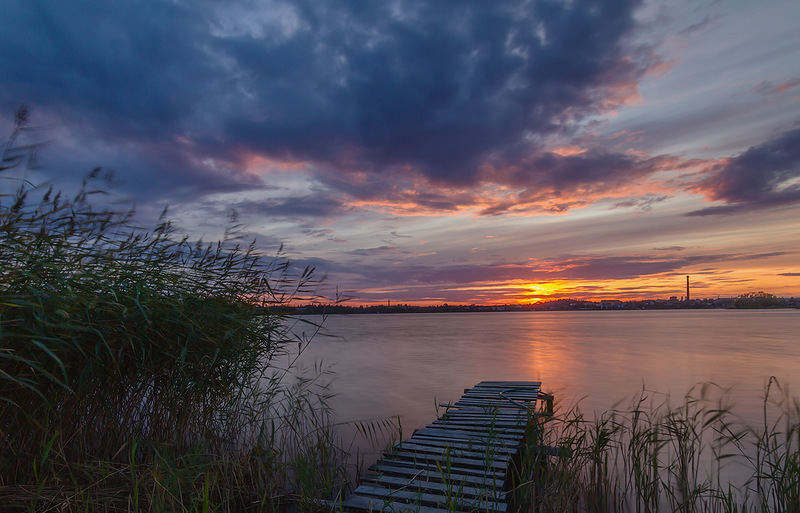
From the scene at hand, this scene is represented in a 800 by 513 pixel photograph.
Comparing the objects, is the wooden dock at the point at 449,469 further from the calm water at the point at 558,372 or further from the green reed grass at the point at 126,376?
the calm water at the point at 558,372

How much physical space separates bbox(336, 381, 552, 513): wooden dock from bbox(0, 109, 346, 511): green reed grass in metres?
0.59

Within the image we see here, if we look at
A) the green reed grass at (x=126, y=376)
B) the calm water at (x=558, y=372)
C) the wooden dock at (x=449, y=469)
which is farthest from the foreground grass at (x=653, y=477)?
the calm water at (x=558, y=372)

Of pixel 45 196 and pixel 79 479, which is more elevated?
pixel 45 196

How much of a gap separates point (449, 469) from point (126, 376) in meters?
3.62

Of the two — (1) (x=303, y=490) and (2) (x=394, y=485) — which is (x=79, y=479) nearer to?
(1) (x=303, y=490)

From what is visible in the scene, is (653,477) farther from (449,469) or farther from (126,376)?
(126,376)

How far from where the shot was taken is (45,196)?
4797 mm

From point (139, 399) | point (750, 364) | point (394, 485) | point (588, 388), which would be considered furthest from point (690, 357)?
point (139, 399)

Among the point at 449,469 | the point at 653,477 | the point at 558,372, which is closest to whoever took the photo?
the point at 449,469

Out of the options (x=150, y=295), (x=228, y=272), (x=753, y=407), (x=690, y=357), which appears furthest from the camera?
(x=690, y=357)

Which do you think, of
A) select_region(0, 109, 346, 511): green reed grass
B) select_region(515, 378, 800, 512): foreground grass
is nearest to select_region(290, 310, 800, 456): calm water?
select_region(0, 109, 346, 511): green reed grass

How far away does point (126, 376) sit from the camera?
15.3 ft

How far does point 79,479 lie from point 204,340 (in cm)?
165

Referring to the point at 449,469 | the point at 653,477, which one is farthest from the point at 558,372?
the point at 449,469
